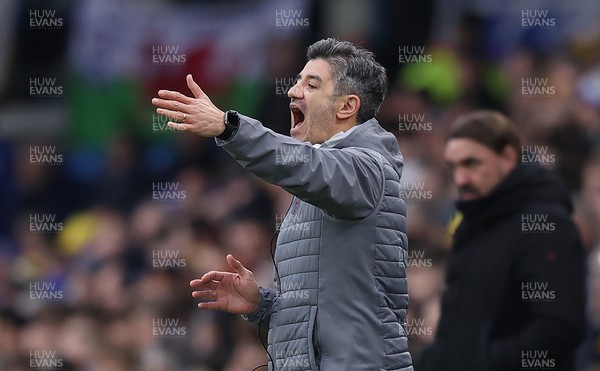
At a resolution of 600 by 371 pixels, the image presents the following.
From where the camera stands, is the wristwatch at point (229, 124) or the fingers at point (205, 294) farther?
the fingers at point (205, 294)

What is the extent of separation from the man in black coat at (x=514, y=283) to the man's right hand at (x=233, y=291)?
1.08 m

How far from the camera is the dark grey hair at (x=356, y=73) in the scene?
451 cm

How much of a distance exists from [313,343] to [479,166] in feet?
5.47

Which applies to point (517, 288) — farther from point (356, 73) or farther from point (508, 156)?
point (356, 73)

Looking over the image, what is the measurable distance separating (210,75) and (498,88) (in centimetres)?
318

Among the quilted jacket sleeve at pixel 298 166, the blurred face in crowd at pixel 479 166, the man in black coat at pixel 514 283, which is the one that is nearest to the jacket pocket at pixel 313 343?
the quilted jacket sleeve at pixel 298 166

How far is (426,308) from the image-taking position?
23.0ft

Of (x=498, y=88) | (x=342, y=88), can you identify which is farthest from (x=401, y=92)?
(x=342, y=88)

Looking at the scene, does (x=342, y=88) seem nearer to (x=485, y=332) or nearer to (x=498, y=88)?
(x=485, y=332)

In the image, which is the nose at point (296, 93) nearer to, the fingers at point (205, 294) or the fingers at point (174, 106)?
the fingers at point (174, 106)

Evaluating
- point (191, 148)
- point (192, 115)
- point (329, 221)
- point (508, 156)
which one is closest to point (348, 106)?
point (329, 221)

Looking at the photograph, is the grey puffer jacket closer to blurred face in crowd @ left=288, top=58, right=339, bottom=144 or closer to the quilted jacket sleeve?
the quilted jacket sleeve

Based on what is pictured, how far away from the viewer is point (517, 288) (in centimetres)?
528

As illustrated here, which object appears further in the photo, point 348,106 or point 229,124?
point 348,106
